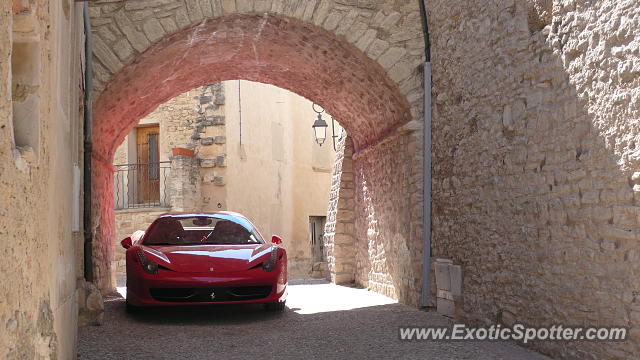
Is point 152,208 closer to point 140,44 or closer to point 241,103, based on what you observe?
point 241,103

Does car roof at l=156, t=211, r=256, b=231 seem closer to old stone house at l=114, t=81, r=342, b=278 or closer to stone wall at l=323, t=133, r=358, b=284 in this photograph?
stone wall at l=323, t=133, r=358, b=284

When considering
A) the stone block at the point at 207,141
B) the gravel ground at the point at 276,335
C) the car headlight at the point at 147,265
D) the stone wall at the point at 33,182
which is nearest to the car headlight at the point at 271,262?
the gravel ground at the point at 276,335

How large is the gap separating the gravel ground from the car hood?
0.54m

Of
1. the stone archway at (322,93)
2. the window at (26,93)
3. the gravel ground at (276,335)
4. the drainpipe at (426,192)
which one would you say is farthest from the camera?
the stone archway at (322,93)

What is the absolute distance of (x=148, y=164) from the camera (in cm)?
1780

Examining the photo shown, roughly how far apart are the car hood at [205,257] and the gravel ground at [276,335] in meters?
0.54

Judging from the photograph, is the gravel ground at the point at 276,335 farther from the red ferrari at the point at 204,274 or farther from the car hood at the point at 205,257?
the car hood at the point at 205,257

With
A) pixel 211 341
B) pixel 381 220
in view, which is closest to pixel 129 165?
pixel 381 220

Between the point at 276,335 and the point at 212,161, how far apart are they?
11.3 metres

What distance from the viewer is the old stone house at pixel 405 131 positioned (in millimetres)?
2898

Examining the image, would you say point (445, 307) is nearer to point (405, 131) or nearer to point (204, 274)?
point (405, 131)

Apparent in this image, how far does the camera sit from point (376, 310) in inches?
309

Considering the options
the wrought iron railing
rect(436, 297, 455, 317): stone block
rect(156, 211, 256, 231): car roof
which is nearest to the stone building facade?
rect(436, 297, 455, 317): stone block

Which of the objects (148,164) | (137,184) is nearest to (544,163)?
(148,164)
